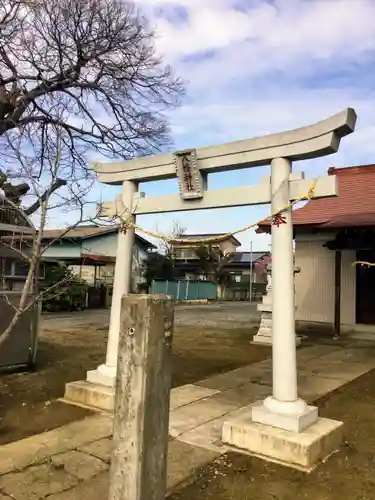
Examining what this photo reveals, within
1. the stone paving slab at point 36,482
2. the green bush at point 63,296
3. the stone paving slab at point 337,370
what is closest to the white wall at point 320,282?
the stone paving slab at point 337,370

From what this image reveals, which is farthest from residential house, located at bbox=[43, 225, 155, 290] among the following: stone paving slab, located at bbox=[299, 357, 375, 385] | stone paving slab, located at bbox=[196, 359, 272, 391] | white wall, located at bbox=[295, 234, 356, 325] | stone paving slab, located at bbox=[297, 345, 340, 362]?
stone paving slab, located at bbox=[299, 357, 375, 385]

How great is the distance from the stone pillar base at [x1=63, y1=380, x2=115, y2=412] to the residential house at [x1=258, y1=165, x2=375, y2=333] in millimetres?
7765

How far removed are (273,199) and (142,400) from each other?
2.66m

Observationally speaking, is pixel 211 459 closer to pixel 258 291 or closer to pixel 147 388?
pixel 147 388

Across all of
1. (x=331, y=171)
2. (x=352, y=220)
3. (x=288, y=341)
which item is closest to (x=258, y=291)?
(x=331, y=171)

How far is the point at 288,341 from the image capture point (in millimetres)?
4367

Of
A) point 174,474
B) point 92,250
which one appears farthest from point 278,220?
point 92,250

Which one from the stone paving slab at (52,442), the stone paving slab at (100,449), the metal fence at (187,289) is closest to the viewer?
the stone paving slab at (52,442)

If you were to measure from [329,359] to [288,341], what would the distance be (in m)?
5.25

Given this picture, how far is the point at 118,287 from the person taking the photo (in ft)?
18.5

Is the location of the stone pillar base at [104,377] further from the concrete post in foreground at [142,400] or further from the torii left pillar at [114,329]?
the concrete post in foreground at [142,400]

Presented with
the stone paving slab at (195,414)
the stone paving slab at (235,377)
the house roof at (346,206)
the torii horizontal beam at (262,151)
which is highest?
the house roof at (346,206)

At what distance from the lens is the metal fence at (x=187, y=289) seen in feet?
90.1

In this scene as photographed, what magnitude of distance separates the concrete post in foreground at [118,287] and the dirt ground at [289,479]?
2.05 m
